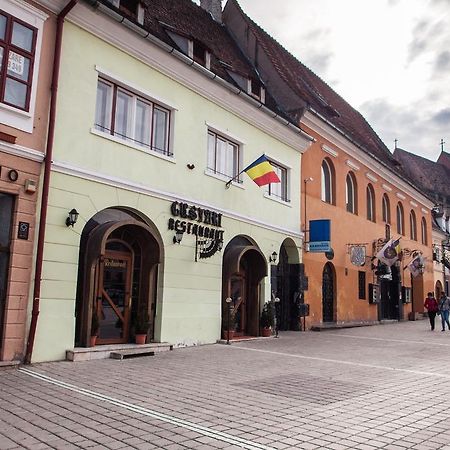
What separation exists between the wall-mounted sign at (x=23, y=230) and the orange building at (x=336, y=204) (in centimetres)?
946

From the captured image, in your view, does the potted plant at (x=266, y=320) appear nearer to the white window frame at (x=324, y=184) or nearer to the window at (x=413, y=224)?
the white window frame at (x=324, y=184)

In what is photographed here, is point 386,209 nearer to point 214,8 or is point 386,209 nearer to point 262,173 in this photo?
point 214,8

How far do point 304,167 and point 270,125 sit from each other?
10.1ft

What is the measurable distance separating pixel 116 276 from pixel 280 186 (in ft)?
27.3

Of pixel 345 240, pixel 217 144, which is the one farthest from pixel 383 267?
pixel 217 144

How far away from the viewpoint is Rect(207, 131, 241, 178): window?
14453mm

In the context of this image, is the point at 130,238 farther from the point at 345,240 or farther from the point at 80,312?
the point at 345,240

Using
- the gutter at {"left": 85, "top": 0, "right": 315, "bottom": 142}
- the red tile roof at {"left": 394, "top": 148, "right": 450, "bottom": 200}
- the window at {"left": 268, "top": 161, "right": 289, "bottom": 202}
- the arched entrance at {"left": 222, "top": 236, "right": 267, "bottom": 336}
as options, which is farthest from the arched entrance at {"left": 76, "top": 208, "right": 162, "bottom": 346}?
the red tile roof at {"left": 394, "top": 148, "right": 450, "bottom": 200}

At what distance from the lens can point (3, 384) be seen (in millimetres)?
7137

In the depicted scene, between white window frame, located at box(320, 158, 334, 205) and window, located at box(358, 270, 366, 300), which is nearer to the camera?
white window frame, located at box(320, 158, 334, 205)

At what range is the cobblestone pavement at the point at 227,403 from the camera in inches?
193

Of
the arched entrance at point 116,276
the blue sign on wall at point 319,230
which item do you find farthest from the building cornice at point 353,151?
the arched entrance at point 116,276

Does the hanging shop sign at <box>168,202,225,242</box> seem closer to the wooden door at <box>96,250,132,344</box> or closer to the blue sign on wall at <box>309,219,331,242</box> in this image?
the wooden door at <box>96,250,132,344</box>

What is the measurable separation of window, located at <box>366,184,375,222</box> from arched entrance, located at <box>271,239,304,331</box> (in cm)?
856
